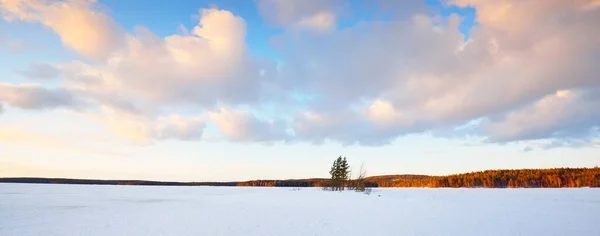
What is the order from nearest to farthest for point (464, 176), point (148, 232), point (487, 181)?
1. point (148, 232)
2. point (487, 181)
3. point (464, 176)

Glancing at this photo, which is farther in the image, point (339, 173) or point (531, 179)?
point (531, 179)

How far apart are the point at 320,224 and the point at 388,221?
12.0 feet

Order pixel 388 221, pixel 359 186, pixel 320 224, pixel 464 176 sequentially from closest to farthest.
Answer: pixel 320 224
pixel 388 221
pixel 359 186
pixel 464 176

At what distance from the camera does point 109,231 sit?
1410 centimetres

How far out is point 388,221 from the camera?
56.9 ft

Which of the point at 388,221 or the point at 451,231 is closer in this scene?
the point at 451,231

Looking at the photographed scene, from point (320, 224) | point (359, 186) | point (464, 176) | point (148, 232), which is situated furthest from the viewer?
point (464, 176)

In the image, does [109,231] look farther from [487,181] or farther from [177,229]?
[487,181]

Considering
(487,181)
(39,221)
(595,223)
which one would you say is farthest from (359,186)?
(487,181)

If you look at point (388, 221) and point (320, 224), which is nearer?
point (320, 224)

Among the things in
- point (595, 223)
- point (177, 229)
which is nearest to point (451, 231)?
point (595, 223)

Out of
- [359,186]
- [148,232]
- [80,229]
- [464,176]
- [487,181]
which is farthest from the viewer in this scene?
[464,176]

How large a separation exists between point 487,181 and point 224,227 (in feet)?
428

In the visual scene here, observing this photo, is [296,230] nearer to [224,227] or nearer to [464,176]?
[224,227]
